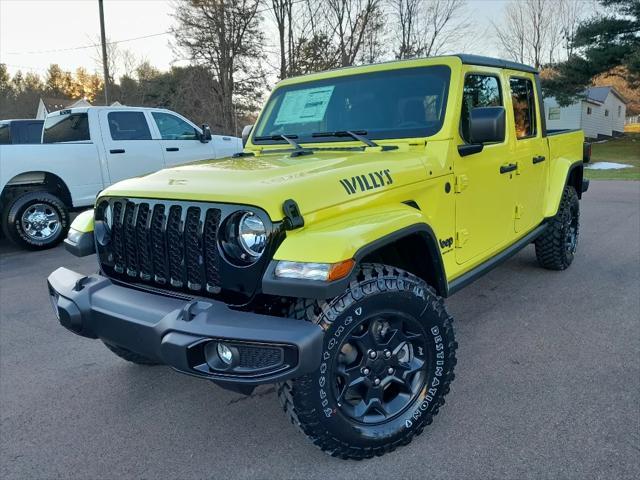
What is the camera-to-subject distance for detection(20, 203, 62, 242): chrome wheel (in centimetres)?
728

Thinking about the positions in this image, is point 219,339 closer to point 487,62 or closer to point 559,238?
point 487,62

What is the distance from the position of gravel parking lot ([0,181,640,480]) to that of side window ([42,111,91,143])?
4.43 meters

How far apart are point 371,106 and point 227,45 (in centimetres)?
2269

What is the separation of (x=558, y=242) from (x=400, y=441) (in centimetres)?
338

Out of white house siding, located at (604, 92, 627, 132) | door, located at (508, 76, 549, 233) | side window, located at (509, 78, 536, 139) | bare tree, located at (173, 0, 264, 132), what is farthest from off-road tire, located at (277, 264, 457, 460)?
white house siding, located at (604, 92, 627, 132)

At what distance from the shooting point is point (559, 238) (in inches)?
199

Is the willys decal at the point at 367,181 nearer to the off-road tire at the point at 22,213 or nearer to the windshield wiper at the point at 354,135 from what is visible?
the windshield wiper at the point at 354,135

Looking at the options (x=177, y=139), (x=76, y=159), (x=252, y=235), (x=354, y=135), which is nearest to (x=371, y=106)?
(x=354, y=135)

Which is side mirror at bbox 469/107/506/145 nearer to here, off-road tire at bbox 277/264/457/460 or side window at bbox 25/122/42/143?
off-road tire at bbox 277/264/457/460

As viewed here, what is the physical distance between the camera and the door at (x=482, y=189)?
125 inches

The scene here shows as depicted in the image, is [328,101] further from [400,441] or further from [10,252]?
[10,252]

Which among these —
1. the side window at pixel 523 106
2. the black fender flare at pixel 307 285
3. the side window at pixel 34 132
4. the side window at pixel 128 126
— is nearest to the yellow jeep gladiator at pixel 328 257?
the black fender flare at pixel 307 285

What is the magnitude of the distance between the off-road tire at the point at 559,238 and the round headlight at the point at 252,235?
356 centimetres

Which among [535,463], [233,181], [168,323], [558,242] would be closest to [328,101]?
[233,181]
